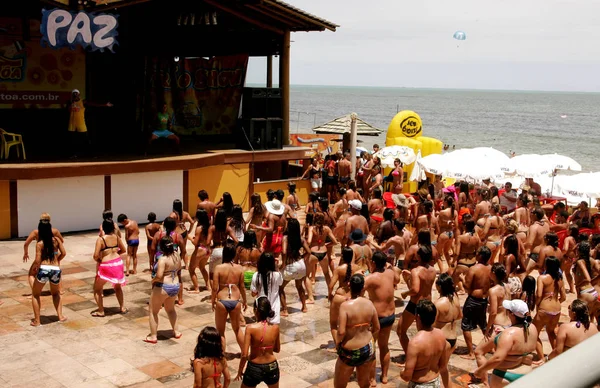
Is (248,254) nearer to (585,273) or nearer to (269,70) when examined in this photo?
(585,273)

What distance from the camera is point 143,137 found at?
2106cm

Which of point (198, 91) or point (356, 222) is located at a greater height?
point (198, 91)

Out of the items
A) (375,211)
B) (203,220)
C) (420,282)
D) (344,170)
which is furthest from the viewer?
(344,170)

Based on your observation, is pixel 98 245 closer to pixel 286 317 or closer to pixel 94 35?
pixel 286 317

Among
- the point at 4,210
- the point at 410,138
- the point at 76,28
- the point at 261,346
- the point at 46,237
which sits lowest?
the point at 4,210

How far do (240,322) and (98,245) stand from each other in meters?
2.68

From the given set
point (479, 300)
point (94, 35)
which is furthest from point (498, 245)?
point (94, 35)

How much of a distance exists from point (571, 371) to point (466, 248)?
9.29 metres

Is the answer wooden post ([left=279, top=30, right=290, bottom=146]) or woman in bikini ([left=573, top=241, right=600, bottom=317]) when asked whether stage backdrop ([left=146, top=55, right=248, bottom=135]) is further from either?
woman in bikini ([left=573, top=241, right=600, bottom=317])

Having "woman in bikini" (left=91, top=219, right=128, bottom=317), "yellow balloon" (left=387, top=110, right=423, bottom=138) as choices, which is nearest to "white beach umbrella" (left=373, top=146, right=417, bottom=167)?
"yellow balloon" (left=387, top=110, right=423, bottom=138)

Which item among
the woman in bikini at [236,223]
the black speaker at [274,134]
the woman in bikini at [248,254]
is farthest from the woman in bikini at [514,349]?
the black speaker at [274,134]

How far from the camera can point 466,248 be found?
10242 millimetres

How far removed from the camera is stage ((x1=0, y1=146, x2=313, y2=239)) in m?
15.2

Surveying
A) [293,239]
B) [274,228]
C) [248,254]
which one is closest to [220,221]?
[248,254]
